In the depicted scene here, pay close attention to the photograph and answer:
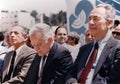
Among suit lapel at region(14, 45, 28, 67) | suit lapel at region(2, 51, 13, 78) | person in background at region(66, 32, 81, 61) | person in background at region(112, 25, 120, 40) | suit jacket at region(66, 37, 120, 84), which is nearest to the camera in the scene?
suit jacket at region(66, 37, 120, 84)

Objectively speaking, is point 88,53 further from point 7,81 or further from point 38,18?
point 38,18

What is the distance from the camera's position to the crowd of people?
9.00 ft

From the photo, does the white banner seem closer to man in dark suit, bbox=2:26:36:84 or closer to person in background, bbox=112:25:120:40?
person in background, bbox=112:25:120:40

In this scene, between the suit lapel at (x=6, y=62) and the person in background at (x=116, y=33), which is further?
the person in background at (x=116, y=33)

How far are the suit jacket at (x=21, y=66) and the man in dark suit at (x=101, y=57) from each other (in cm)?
71

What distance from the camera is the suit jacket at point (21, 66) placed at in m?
3.53

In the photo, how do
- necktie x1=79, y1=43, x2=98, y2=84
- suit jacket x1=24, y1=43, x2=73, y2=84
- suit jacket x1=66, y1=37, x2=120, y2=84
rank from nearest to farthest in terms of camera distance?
suit jacket x1=66, y1=37, x2=120, y2=84, necktie x1=79, y1=43, x2=98, y2=84, suit jacket x1=24, y1=43, x2=73, y2=84

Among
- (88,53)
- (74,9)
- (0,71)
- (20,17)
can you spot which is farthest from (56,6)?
(88,53)

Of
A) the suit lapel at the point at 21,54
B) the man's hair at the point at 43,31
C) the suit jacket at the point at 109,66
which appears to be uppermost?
the man's hair at the point at 43,31

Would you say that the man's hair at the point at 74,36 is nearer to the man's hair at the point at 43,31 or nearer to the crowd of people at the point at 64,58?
the crowd of people at the point at 64,58

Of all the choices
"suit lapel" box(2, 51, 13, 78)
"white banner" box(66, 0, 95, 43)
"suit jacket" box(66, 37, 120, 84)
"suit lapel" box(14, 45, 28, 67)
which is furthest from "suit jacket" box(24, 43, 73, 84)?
"white banner" box(66, 0, 95, 43)

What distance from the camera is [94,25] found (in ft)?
9.24

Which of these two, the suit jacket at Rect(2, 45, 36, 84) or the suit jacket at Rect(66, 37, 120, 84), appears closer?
the suit jacket at Rect(66, 37, 120, 84)

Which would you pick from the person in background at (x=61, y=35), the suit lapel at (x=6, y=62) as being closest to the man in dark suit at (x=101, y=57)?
the suit lapel at (x=6, y=62)
